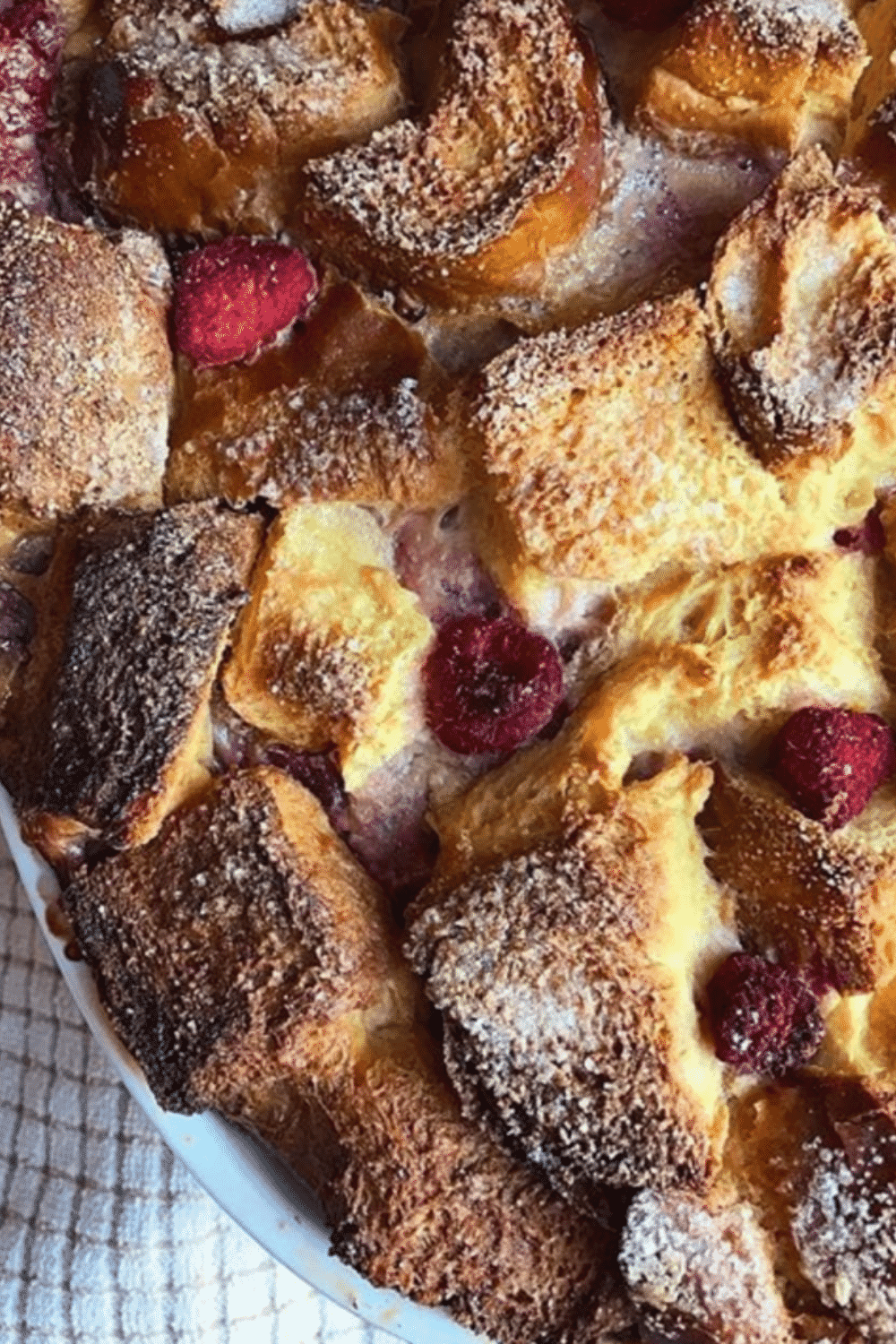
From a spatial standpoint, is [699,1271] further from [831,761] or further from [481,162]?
[481,162]

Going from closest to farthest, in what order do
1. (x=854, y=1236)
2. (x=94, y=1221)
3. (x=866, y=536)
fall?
1. (x=854, y=1236)
2. (x=866, y=536)
3. (x=94, y=1221)

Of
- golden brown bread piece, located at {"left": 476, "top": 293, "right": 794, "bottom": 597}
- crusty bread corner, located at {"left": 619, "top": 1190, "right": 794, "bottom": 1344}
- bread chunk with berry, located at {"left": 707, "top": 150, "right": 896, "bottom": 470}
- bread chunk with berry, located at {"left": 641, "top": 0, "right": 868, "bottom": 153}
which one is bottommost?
crusty bread corner, located at {"left": 619, "top": 1190, "right": 794, "bottom": 1344}

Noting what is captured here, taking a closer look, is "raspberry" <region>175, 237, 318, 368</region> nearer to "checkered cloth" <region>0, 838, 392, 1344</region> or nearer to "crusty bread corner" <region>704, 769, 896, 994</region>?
"crusty bread corner" <region>704, 769, 896, 994</region>

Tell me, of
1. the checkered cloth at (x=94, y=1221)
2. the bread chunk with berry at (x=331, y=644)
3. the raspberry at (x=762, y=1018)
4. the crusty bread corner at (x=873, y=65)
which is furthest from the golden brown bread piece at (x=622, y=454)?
the checkered cloth at (x=94, y=1221)

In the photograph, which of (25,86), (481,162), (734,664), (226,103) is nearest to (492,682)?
(734,664)

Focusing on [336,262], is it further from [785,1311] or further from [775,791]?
[785,1311]

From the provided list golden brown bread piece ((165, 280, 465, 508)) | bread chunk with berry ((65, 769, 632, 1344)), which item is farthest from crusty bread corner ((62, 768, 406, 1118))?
golden brown bread piece ((165, 280, 465, 508))
